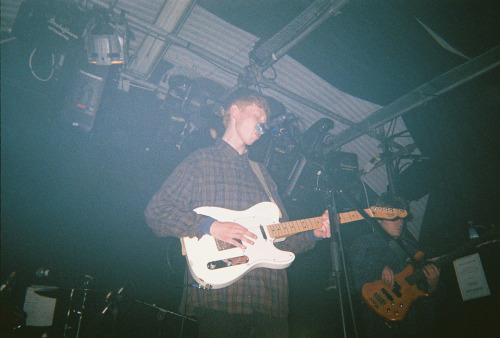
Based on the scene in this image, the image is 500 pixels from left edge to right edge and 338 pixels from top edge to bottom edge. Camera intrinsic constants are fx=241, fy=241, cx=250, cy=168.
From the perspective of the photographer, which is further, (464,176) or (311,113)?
(311,113)

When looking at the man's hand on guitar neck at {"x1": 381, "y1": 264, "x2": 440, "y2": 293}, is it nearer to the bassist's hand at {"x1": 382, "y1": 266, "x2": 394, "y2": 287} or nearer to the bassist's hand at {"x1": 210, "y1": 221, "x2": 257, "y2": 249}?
the bassist's hand at {"x1": 382, "y1": 266, "x2": 394, "y2": 287}

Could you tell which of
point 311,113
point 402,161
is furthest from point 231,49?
point 402,161

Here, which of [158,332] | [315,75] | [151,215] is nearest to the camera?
[151,215]

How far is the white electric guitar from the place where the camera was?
6.20 feet

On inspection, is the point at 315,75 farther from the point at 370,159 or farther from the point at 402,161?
the point at 402,161

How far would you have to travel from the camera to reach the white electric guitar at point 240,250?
74.4 inches

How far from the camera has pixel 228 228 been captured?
2057 mm

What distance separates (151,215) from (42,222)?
1589mm

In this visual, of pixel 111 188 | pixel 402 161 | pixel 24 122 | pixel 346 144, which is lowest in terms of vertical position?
pixel 111 188

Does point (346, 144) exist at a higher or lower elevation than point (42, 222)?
higher

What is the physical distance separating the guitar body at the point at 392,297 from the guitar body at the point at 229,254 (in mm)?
2133

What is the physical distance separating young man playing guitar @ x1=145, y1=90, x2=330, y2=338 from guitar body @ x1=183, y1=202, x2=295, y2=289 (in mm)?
31

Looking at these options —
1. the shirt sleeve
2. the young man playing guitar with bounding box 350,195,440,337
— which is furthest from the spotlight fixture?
the young man playing guitar with bounding box 350,195,440,337

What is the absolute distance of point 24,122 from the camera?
2488 mm
